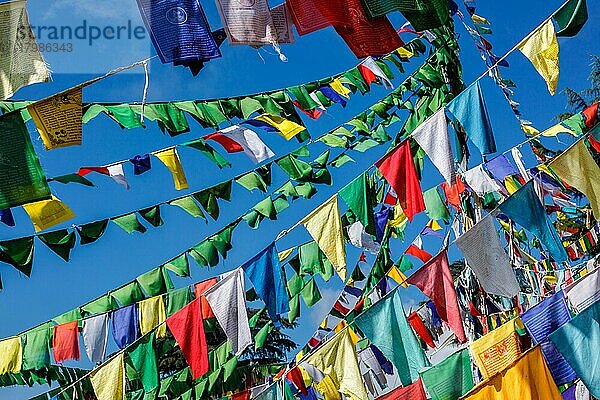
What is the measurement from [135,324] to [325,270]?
187 cm

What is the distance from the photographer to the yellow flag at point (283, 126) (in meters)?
6.43

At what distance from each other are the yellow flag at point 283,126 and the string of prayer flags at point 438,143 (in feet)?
4.85

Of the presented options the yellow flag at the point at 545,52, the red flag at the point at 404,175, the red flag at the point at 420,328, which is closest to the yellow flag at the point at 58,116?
the red flag at the point at 404,175

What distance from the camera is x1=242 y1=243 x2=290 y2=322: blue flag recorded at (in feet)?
17.1

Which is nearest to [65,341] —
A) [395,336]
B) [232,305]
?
[232,305]

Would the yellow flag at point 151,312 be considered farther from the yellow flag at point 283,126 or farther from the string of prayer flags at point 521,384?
the string of prayer flags at point 521,384

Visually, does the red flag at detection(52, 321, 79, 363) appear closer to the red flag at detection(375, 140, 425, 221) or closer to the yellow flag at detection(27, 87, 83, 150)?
the yellow flag at detection(27, 87, 83, 150)

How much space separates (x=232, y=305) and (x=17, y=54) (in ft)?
7.63

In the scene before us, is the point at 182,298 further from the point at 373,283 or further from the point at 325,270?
the point at 373,283

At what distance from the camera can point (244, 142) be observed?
6230 mm

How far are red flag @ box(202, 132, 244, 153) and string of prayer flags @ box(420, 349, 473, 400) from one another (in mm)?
2437

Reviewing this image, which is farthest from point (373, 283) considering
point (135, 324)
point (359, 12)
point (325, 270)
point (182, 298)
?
point (359, 12)

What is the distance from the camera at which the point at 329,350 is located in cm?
514

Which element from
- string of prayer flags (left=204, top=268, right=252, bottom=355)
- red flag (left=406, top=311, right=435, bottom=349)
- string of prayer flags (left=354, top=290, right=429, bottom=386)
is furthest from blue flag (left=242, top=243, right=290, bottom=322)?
red flag (left=406, top=311, right=435, bottom=349)
